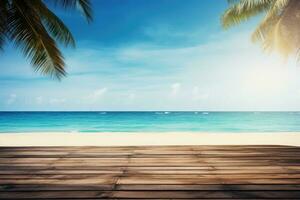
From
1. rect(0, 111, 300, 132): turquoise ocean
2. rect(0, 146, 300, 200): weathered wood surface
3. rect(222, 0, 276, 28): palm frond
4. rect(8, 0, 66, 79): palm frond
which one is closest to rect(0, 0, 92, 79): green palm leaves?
rect(8, 0, 66, 79): palm frond

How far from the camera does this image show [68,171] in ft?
8.84

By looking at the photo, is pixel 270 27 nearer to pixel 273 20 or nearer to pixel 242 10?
pixel 273 20

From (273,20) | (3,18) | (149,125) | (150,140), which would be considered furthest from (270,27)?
(149,125)

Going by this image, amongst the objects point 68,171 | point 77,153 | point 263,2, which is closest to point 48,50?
point 77,153

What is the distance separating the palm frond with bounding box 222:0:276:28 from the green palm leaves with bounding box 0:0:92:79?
420 cm

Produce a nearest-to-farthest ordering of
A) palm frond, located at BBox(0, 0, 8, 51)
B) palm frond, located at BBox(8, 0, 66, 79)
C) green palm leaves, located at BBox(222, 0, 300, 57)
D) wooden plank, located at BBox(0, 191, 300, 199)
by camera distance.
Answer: wooden plank, located at BBox(0, 191, 300, 199) → palm frond, located at BBox(0, 0, 8, 51) → palm frond, located at BBox(8, 0, 66, 79) → green palm leaves, located at BBox(222, 0, 300, 57)

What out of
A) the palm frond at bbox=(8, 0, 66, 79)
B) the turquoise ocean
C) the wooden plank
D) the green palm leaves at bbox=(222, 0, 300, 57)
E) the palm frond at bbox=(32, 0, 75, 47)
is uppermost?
the turquoise ocean

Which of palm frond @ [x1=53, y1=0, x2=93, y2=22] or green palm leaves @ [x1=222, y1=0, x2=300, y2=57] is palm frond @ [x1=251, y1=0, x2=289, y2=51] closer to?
green palm leaves @ [x1=222, y1=0, x2=300, y2=57]

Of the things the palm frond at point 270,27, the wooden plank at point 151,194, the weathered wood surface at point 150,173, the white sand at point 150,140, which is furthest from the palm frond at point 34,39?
the palm frond at point 270,27

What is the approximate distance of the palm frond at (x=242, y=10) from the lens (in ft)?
26.5

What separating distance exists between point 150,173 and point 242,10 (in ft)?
22.7

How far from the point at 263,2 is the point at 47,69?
593 centimetres

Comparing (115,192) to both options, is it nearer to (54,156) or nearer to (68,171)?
(68,171)

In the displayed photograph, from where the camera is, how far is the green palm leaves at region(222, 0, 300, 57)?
7175 millimetres
